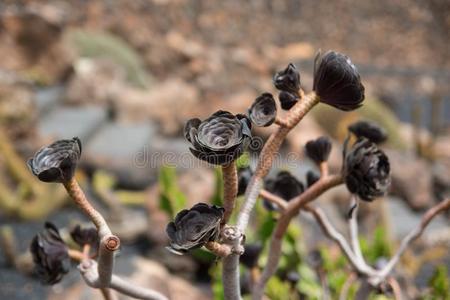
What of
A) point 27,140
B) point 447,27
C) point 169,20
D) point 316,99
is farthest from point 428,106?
point 316,99

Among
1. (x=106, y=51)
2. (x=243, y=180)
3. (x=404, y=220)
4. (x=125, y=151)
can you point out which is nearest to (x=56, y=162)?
(x=243, y=180)

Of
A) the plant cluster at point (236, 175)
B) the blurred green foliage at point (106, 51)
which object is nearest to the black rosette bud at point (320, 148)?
the plant cluster at point (236, 175)

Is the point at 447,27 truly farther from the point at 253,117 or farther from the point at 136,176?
the point at 253,117

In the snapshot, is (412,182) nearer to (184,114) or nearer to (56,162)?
(184,114)

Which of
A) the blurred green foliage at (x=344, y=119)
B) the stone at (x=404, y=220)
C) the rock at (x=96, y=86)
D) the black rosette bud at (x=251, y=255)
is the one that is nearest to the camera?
the black rosette bud at (x=251, y=255)

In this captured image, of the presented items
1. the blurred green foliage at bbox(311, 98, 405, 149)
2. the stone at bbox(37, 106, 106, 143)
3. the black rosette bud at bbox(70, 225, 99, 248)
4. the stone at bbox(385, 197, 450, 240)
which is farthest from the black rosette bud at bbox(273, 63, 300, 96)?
the blurred green foliage at bbox(311, 98, 405, 149)

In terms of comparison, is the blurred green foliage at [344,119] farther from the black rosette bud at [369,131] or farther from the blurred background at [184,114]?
the black rosette bud at [369,131]
